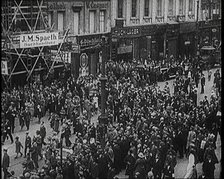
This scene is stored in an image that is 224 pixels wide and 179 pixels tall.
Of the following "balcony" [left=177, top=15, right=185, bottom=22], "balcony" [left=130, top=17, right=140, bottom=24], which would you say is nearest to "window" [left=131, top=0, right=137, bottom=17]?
"balcony" [left=130, top=17, right=140, bottom=24]

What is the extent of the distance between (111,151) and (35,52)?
15.2 metres

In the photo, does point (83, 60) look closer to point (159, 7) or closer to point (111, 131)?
point (159, 7)

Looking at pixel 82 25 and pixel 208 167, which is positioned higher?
pixel 82 25

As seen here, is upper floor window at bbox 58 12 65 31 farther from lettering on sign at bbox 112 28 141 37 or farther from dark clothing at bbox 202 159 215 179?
dark clothing at bbox 202 159 215 179

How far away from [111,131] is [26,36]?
1010cm

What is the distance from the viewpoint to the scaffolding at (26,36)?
2683 cm

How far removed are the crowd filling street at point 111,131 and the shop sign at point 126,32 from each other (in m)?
7.82

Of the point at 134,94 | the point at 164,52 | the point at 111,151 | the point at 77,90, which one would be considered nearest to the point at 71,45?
the point at 77,90

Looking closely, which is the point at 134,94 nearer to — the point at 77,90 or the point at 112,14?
the point at 77,90

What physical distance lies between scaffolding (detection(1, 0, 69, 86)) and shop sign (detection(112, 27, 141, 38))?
6.62 m

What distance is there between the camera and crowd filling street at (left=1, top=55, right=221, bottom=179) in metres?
15.7

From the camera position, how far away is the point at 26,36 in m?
26.3

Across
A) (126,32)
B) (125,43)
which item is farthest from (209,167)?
(125,43)

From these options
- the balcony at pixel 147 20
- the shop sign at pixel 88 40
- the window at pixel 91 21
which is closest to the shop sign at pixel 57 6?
the shop sign at pixel 88 40
